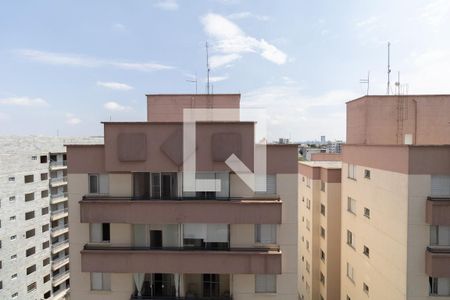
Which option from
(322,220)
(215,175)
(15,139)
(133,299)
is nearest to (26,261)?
(15,139)

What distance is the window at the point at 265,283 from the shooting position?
1214 centimetres

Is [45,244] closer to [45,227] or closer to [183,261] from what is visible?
[45,227]

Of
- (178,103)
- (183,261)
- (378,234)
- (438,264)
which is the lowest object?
(438,264)

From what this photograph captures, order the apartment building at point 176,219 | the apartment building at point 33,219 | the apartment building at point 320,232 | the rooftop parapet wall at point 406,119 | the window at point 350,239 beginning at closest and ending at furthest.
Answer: the apartment building at point 176,219
the rooftop parapet wall at point 406,119
the window at point 350,239
the apartment building at point 320,232
the apartment building at point 33,219

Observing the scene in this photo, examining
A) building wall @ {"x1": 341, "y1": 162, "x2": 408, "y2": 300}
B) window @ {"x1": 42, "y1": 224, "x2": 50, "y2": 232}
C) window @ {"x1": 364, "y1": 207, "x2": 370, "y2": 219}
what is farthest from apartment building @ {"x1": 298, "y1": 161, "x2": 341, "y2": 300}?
window @ {"x1": 42, "y1": 224, "x2": 50, "y2": 232}

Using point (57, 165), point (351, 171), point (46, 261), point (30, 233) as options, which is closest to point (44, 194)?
point (57, 165)

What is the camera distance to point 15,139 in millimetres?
29781

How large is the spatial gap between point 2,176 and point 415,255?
1473 inches

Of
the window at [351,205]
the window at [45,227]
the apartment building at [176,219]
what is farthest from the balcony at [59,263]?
the window at [351,205]

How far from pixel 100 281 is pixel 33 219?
1033 inches

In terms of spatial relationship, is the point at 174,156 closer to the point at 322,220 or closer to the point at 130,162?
the point at 130,162

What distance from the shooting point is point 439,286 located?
12414mm

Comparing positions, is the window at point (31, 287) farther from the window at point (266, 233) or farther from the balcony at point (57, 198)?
the window at point (266, 233)

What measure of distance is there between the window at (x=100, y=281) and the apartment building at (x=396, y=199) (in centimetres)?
1459
